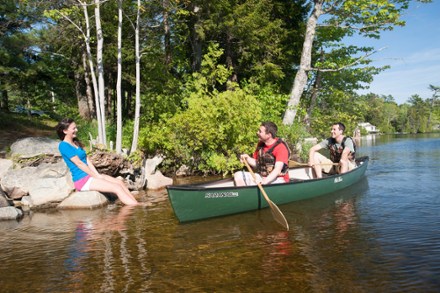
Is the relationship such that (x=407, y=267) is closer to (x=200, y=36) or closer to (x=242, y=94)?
(x=242, y=94)

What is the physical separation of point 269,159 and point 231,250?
2.61 metres

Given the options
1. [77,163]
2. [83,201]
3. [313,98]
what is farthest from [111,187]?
[313,98]

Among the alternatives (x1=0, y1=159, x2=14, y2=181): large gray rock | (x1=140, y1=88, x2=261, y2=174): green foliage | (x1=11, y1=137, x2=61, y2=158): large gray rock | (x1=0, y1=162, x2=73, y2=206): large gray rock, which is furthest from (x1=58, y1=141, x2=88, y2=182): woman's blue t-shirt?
(x1=140, y1=88, x2=261, y2=174): green foliage

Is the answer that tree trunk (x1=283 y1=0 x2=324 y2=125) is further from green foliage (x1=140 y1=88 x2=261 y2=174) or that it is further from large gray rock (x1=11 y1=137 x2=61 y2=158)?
large gray rock (x1=11 y1=137 x2=61 y2=158)

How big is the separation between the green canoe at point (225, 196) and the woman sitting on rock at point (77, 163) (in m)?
1.67

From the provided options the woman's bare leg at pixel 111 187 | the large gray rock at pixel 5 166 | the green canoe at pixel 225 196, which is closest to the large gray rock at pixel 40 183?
the large gray rock at pixel 5 166

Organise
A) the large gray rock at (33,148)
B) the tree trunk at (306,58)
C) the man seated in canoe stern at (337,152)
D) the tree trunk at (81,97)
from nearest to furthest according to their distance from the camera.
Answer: the man seated in canoe stern at (337,152), the large gray rock at (33,148), the tree trunk at (306,58), the tree trunk at (81,97)

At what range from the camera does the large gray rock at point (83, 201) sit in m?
8.50

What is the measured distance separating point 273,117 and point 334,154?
5.45 meters

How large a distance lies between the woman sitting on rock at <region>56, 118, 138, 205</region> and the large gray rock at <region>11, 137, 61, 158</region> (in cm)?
453

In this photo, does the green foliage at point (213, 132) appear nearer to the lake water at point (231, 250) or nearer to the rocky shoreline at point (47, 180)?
the rocky shoreline at point (47, 180)

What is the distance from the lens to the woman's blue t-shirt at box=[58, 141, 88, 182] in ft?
22.0

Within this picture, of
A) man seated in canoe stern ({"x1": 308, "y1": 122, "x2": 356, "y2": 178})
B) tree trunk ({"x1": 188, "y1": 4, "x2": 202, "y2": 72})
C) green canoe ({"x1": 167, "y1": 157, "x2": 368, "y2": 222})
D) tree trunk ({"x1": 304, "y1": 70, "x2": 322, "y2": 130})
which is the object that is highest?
tree trunk ({"x1": 188, "y1": 4, "x2": 202, "y2": 72})

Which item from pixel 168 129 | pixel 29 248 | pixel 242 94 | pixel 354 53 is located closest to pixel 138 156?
pixel 168 129
